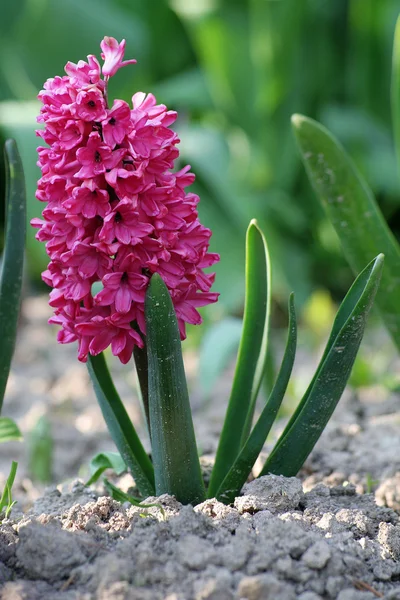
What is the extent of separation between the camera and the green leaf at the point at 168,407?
1391 mm

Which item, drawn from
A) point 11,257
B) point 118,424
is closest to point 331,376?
point 118,424

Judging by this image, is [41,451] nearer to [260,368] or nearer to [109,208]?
[260,368]

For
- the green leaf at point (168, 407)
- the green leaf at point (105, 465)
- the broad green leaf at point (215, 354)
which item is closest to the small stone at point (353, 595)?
the green leaf at point (168, 407)

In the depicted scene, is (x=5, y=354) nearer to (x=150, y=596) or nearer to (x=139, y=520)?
(x=139, y=520)

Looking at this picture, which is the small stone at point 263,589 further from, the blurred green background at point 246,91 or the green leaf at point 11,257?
the blurred green background at point 246,91

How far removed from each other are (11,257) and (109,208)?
1.25 feet

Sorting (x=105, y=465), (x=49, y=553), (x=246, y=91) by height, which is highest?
(x=246, y=91)

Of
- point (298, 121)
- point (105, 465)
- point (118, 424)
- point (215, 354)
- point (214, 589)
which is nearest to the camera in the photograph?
point (214, 589)

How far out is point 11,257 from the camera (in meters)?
1.69

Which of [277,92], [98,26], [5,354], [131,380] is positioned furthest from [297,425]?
[98,26]

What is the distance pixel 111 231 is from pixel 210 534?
50cm

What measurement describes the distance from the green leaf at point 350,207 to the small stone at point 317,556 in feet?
2.81

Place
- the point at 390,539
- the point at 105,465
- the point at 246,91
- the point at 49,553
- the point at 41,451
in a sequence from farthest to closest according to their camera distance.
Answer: the point at 246,91
the point at 41,451
the point at 105,465
the point at 390,539
the point at 49,553

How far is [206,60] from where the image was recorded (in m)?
3.94
